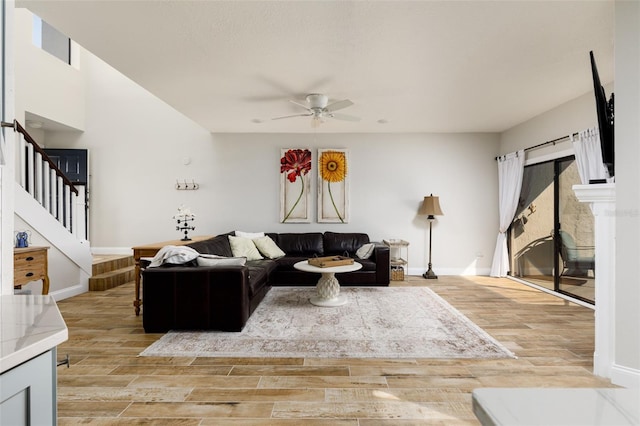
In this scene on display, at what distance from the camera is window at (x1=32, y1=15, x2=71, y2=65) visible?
5.64m

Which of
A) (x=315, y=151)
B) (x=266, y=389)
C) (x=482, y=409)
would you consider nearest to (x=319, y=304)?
(x=266, y=389)

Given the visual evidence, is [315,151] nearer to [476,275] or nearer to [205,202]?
[205,202]

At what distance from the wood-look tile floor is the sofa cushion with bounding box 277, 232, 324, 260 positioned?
2871 millimetres

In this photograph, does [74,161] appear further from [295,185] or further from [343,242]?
[343,242]

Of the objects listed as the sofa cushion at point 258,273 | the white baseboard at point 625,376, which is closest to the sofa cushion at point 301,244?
the sofa cushion at point 258,273

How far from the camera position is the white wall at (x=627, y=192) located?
86.6 inches

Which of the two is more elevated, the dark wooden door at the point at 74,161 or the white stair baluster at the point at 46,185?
the dark wooden door at the point at 74,161

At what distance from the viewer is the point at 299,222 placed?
6270 mm

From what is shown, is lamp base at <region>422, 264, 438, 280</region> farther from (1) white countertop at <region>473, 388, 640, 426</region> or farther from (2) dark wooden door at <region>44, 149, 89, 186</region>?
(2) dark wooden door at <region>44, 149, 89, 186</region>

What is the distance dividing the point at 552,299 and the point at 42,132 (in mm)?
9050

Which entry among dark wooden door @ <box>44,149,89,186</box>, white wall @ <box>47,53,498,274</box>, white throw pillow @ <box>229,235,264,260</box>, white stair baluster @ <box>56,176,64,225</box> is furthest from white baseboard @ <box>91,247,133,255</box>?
white throw pillow @ <box>229,235,264,260</box>

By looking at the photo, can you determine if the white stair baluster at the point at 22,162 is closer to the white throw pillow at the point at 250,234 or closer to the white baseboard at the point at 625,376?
the white throw pillow at the point at 250,234

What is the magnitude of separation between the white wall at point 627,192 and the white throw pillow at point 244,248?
4.32m

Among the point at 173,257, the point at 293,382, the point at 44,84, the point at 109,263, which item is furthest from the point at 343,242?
the point at 44,84
